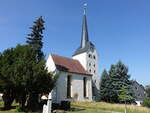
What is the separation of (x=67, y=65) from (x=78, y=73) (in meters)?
3.11

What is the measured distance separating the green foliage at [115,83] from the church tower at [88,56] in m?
2.39

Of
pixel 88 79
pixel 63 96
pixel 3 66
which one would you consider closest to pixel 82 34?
pixel 88 79

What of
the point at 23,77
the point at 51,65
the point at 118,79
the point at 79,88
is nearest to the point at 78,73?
the point at 79,88

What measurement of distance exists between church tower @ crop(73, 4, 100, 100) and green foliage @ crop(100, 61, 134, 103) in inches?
94.1

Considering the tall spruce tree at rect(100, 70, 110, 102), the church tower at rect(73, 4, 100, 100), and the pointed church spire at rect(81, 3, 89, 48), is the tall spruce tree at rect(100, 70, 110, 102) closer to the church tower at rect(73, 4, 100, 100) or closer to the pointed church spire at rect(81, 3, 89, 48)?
the church tower at rect(73, 4, 100, 100)

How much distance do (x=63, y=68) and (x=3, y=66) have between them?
748 inches

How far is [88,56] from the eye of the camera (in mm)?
48562

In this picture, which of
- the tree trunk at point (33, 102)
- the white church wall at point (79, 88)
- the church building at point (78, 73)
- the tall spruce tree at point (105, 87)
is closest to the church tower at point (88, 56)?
the church building at point (78, 73)

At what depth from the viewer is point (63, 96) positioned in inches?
1529

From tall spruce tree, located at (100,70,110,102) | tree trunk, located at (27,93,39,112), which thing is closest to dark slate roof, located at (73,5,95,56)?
tall spruce tree, located at (100,70,110,102)

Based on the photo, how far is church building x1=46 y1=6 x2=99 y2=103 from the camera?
39.1 m

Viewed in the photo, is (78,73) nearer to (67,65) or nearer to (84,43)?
(67,65)

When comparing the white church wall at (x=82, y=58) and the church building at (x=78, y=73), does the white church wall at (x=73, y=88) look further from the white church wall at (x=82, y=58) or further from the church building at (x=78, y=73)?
the white church wall at (x=82, y=58)

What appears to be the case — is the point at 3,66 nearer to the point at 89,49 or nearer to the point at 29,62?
the point at 29,62
